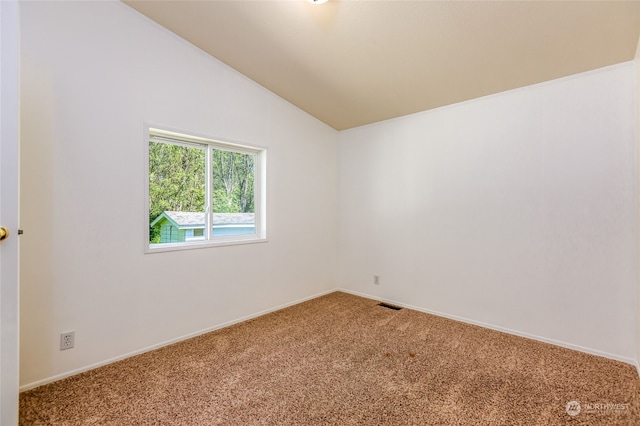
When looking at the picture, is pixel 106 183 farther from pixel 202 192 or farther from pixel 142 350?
pixel 142 350

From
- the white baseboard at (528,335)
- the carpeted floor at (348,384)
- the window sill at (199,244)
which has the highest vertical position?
the window sill at (199,244)

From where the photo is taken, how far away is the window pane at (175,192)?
2.61 m

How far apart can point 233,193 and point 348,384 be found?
7.26 feet

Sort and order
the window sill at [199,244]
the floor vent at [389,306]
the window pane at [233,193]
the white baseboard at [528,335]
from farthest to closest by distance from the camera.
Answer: the floor vent at [389,306]
the window pane at [233,193]
the window sill at [199,244]
the white baseboard at [528,335]

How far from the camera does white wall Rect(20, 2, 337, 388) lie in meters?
1.95

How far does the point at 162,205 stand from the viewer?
2.65 metres

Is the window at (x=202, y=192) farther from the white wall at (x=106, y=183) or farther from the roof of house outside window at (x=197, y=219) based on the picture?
the white wall at (x=106, y=183)

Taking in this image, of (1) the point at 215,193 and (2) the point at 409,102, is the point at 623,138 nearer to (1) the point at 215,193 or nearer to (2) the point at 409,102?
(2) the point at 409,102

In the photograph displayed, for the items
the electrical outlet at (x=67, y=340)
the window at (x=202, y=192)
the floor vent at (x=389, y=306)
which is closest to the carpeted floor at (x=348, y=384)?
the electrical outlet at (x=67, y=340)

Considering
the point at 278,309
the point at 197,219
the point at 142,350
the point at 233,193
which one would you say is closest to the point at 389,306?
the point at 278,309

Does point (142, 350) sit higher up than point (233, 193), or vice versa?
point (233, 193)

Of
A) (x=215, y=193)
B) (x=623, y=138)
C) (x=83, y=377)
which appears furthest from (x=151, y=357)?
(x=623, y=138)

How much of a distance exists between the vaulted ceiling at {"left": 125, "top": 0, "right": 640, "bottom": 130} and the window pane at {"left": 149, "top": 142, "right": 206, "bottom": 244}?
105 cm

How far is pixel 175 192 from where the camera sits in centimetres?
274
